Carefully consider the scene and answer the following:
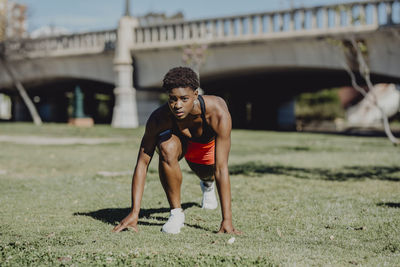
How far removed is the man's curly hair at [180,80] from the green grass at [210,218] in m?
1.37

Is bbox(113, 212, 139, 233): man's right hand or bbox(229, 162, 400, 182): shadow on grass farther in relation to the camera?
bbox(229, 162, 400, 182): shadow on grass

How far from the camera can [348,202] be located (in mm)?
6668

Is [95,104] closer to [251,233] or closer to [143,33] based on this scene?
[143,33]

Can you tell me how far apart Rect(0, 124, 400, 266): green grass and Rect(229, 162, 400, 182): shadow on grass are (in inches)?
0.8

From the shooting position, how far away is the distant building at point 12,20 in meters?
34.5

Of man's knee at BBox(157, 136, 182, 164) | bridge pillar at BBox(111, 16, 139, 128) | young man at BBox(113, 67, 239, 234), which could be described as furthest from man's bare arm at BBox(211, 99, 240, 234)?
bridge pillar at BBox(111, 16, 139, 128)

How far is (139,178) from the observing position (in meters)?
4.92

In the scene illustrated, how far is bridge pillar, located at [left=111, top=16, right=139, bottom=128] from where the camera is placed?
90.3 ft

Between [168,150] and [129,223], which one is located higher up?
[168,150]

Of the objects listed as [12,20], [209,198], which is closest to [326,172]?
[209,198]

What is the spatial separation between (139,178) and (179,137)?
1.86ft

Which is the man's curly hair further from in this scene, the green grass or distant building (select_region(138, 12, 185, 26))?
distant building (select_region(138, 12, 185, 26))

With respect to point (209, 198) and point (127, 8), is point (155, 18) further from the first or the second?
point (209, 198)

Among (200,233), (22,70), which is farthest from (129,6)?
(200,233)
